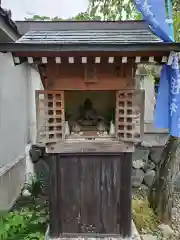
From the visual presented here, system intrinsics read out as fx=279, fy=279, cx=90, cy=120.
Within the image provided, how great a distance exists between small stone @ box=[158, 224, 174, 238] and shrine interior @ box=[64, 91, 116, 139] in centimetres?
218

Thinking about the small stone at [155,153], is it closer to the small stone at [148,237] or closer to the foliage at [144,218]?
the foliage at [144,218]

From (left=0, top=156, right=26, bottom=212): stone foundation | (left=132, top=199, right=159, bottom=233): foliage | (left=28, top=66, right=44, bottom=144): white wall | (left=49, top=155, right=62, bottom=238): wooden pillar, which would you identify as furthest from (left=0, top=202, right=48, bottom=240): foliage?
(left=28, top=66, right=44, bottom=144): white wall

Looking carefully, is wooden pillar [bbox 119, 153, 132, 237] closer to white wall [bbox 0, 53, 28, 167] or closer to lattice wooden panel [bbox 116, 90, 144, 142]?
lattice wooden panel [bbox 116, 90, 144, 142]

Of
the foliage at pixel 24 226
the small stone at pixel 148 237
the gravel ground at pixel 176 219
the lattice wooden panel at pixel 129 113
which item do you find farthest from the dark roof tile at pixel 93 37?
the gravel ground at pixel 176 219

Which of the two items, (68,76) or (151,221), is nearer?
(68,76)

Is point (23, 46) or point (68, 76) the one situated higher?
point (23, 46)

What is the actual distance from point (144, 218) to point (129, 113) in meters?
2.43

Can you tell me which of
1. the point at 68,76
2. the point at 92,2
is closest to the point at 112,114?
the point at 68,76

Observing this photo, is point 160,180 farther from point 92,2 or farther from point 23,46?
point 92,2

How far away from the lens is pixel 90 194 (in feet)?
13.2

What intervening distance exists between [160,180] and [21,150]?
3.50 metres

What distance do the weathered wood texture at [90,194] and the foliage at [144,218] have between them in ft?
3.66

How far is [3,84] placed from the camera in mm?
5508

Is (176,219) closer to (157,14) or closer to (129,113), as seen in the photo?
(129,113)
